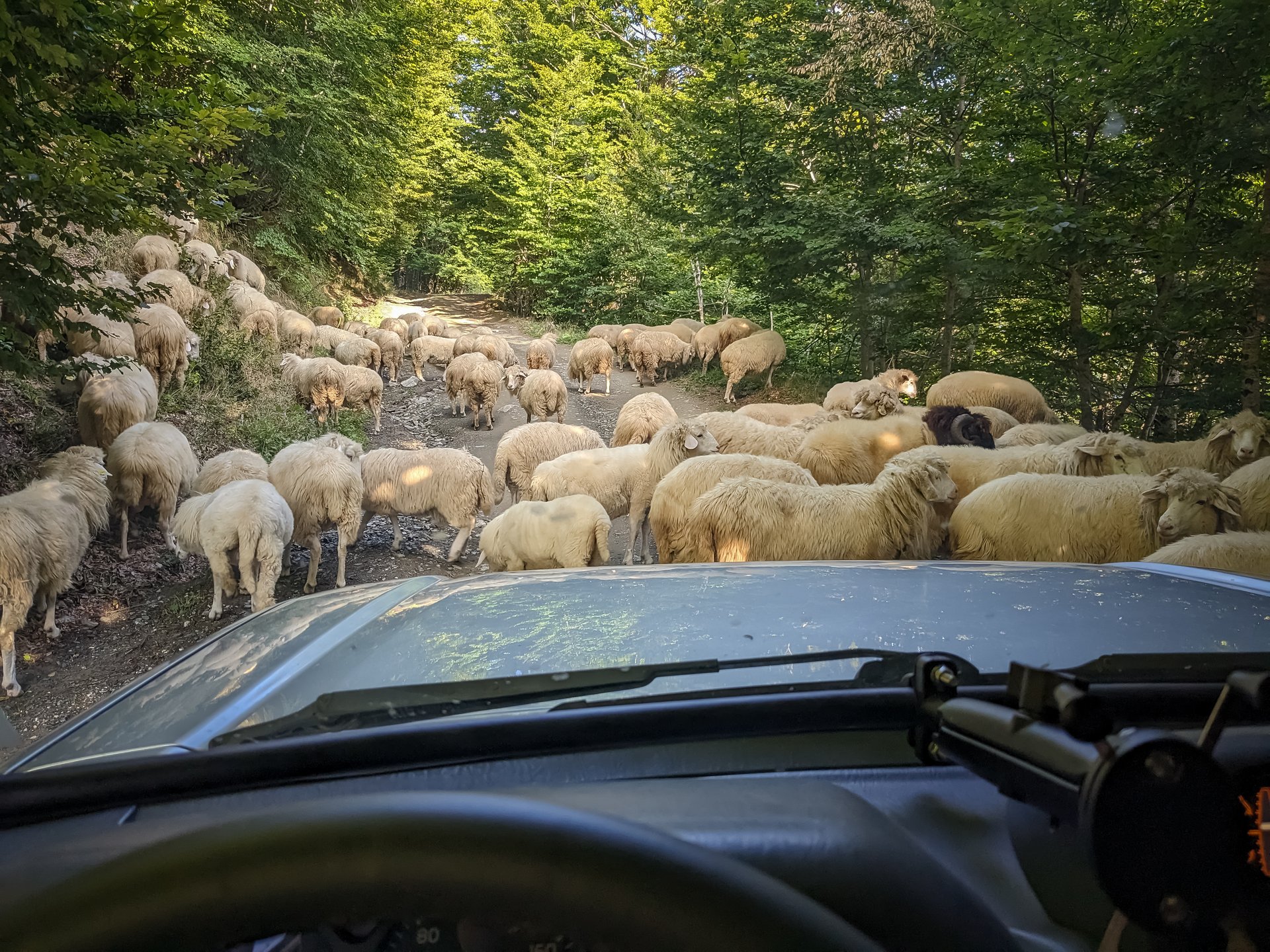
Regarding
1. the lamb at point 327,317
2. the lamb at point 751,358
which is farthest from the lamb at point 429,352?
the lamb at point 751,358

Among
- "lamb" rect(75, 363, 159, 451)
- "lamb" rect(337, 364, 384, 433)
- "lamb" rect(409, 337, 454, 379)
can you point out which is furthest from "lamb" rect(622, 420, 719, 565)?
"lamb" rect(409, 337, 454, 379)

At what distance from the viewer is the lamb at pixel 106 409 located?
773 cm

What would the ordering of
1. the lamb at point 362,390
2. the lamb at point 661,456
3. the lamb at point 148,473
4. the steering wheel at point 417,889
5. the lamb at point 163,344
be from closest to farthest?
the steering wheel at point 417,889
the lamb at point 148,473
the lamb at point 661,456
the lamb at point 163,344
the lamb at point 362,390

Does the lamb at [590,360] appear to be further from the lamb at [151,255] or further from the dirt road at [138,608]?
the lamb at [151,255]

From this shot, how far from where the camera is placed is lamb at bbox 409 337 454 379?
58.0 ft

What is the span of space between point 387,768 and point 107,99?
5.12 meters

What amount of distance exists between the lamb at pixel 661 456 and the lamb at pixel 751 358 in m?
8.00

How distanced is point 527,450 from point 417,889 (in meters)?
8.29

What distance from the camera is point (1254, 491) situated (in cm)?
447

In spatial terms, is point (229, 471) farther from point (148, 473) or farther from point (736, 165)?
point (736, 165)

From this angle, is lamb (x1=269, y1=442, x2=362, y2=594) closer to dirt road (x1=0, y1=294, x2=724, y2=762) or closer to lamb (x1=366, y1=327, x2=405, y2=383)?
dirt road (x1=0, y1=294, x2=724, y2=762)

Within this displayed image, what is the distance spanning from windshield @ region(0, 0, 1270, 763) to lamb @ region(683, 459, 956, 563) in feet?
0.08

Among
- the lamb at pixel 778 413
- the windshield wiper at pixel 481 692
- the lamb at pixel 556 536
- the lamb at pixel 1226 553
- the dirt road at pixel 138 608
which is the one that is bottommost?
the dirt road at pixel 138 608

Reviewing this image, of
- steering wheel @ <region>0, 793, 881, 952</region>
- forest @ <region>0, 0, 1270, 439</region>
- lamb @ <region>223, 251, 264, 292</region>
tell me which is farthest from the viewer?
lamb @ <region>223, 251, 264, 292</region>
